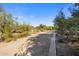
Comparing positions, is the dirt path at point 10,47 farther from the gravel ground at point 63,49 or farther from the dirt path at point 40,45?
the gravel ground at point 63,49

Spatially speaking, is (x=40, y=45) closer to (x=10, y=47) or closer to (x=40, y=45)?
(x=40, y=45)

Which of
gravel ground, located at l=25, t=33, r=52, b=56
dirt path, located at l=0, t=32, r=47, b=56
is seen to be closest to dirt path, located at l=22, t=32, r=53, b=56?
gravel ground, located at l=25, t=33, r=52, b=56

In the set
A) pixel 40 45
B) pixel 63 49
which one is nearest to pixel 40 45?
pixel 40 45

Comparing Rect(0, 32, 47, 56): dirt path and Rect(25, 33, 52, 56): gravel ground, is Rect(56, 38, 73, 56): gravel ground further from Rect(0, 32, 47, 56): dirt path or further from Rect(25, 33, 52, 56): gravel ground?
Rect(0, 32, 47, 56): dirt path

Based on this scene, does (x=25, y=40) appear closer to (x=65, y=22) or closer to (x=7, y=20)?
(x=7, y=20)

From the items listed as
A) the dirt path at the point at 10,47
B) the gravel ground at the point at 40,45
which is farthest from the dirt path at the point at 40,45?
the dirt path at the point at 10,47

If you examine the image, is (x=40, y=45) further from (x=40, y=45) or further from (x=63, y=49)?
(x=63, y=49)

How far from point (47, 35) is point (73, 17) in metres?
0.29

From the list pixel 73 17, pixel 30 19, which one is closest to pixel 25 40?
pixel 30 19

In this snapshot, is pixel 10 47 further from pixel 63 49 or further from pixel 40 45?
pixel 63 49

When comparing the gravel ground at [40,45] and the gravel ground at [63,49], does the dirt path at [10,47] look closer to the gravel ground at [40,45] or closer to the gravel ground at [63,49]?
the gravel ground at [40,45]

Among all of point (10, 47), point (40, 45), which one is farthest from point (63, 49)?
point (10, 47)

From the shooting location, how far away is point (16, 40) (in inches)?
67.0

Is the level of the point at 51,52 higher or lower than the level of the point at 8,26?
lower
